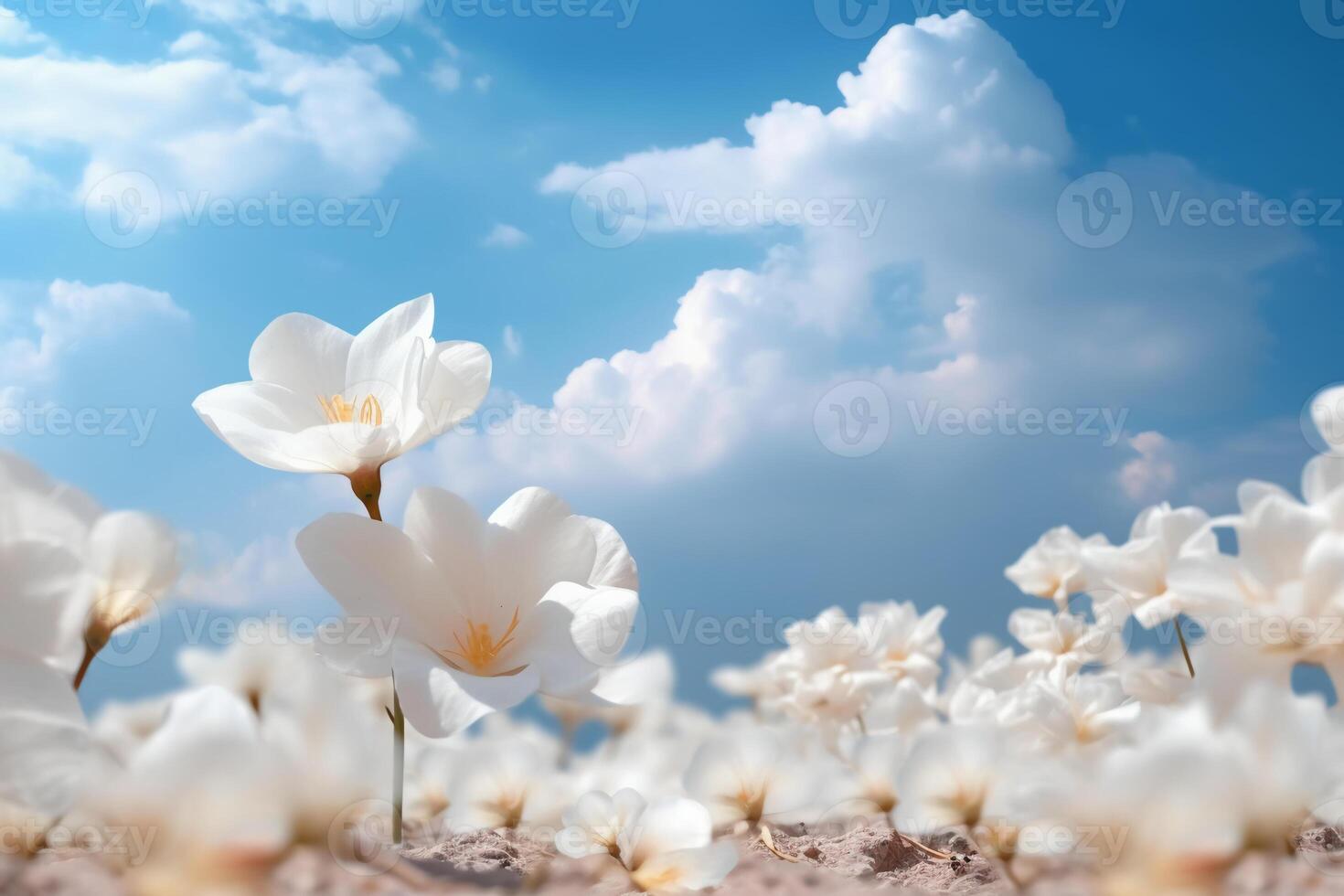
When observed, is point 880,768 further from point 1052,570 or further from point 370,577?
point 1052,570

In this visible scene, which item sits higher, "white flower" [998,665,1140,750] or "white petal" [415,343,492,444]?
"white petal" [415,343,492,444]

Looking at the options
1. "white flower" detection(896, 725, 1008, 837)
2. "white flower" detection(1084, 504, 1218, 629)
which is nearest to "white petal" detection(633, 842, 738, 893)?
"white flower" detection(896, 725, 1008, 837)

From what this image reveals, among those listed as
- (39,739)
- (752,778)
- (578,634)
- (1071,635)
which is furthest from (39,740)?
(1071,635)

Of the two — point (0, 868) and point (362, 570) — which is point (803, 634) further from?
point (0, 868)

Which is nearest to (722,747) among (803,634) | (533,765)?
(533,765)

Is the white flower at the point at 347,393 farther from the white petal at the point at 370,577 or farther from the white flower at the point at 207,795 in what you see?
the white flower at the point at 207,795

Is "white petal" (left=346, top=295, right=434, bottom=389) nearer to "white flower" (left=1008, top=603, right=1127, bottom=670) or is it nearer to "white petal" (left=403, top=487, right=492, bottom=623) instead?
"white petal" (left=403, top=487, right=492, bottom=623)

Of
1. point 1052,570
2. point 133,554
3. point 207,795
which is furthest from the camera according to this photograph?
point 1052,570

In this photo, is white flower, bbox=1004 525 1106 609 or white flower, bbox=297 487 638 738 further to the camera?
white flower, bbox=1004 525 1106 609
